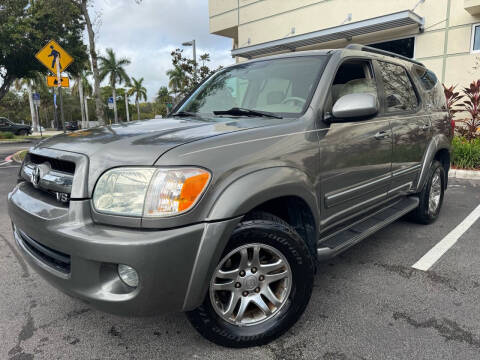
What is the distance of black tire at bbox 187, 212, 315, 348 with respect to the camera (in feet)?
6.23

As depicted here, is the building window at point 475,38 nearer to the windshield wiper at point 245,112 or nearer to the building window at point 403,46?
the building window at point 403,46

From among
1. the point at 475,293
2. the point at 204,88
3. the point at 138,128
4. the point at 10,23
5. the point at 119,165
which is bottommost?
the point at 475,293

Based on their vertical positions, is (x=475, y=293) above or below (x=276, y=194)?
below

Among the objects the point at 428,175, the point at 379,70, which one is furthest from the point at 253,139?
the point at 428,175

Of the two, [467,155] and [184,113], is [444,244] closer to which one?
[184,113]

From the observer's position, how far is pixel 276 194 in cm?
202

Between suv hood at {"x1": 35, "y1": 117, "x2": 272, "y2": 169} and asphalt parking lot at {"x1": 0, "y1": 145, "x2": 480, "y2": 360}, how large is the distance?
1.12 meters

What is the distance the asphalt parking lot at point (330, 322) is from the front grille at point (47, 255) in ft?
1.81

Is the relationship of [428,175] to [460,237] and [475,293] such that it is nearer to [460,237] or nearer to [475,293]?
[460,237]

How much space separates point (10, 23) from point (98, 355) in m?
21.1

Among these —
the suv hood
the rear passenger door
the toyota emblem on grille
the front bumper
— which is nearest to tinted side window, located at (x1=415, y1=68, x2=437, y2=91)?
the rear passenger door

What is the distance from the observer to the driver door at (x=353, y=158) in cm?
245

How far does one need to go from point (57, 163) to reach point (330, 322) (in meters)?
1.94

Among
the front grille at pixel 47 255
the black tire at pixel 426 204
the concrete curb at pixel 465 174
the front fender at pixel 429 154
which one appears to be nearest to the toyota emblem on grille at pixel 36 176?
the front grille at pixel 47 255
